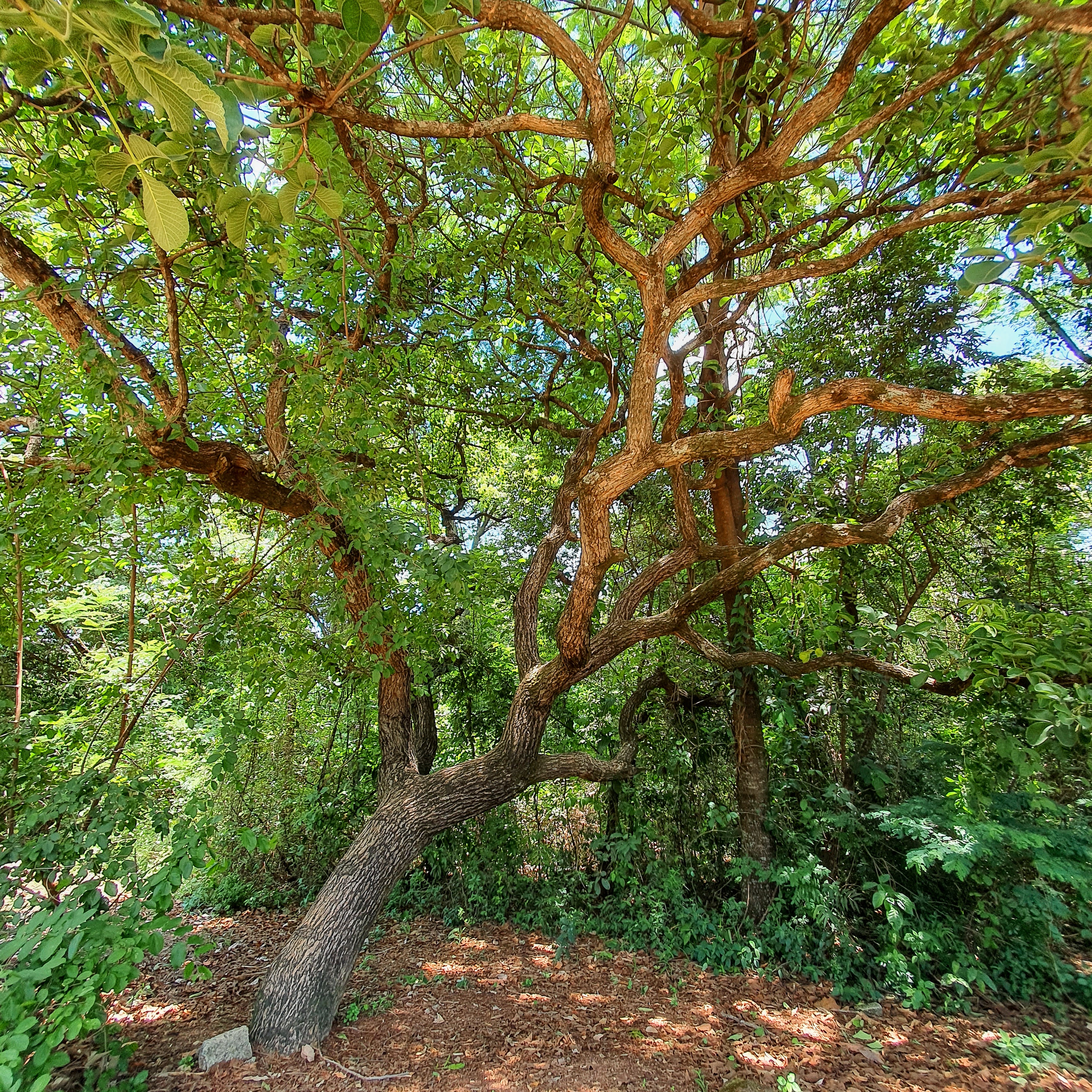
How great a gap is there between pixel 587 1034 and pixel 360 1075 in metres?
1.17

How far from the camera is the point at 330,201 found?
40.8 inches

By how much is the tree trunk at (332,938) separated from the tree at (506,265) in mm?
15

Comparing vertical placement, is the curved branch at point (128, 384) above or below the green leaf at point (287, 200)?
above

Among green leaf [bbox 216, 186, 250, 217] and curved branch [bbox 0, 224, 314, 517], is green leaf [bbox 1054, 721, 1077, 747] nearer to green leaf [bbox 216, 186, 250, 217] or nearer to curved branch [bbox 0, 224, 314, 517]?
green leaf [bbox 216, 186, 250, 217]

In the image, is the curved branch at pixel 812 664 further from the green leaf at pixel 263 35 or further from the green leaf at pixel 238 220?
the green leaf at pixel 263 35

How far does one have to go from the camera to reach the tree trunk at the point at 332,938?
9.16ft

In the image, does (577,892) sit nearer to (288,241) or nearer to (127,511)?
(127,511)

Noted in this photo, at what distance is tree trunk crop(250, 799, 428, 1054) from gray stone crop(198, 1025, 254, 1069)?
0.11 m

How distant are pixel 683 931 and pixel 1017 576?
10.8 feet

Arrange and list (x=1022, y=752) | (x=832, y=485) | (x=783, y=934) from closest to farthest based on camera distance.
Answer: (x=1022, y=752) < (x=783, y=934) < (x=832, y=485)

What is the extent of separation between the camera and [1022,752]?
2.64 metres

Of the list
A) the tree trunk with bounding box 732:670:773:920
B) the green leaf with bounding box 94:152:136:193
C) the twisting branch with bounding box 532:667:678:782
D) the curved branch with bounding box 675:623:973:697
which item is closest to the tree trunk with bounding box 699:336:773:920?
the tree trunk with bounding box 732:670:773:920

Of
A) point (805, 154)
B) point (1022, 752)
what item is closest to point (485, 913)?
point (1022, 752)

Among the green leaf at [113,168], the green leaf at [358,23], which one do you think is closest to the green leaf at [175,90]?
the green leaf at [113,168]
